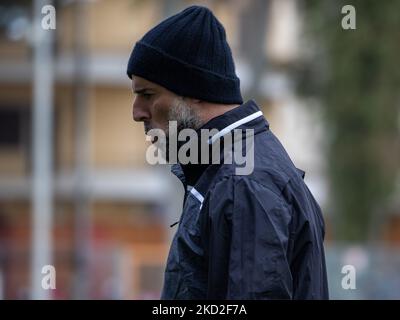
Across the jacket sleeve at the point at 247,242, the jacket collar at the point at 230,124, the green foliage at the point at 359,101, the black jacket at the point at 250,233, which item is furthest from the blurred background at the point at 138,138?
the jacket sleeve at the point at 247,242

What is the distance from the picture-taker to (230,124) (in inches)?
130

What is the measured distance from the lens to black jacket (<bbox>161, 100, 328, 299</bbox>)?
9.88 feet

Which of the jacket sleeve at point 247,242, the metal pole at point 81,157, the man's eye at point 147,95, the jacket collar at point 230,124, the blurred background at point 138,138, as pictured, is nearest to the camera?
the jacket sleeve at point 247,242

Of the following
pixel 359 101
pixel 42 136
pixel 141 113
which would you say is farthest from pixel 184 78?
pixel 359 101

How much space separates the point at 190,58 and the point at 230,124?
0.24 meters

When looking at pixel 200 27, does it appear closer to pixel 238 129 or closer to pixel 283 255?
pixel 238 129

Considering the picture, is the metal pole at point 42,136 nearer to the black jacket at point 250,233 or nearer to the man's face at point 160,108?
the man's face at point 160,108

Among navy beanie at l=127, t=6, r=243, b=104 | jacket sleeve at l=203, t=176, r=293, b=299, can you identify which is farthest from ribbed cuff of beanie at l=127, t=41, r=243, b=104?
jacket sleeve at l=203, t=176, r=293, b=299

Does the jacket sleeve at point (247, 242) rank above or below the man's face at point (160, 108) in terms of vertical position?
below

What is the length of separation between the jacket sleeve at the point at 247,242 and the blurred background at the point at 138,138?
9738 millimetres

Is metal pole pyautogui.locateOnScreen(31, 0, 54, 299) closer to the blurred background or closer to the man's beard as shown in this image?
the blurred background

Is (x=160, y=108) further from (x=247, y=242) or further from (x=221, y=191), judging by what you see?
(x=247, y=242)

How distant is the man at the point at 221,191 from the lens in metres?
3.02
